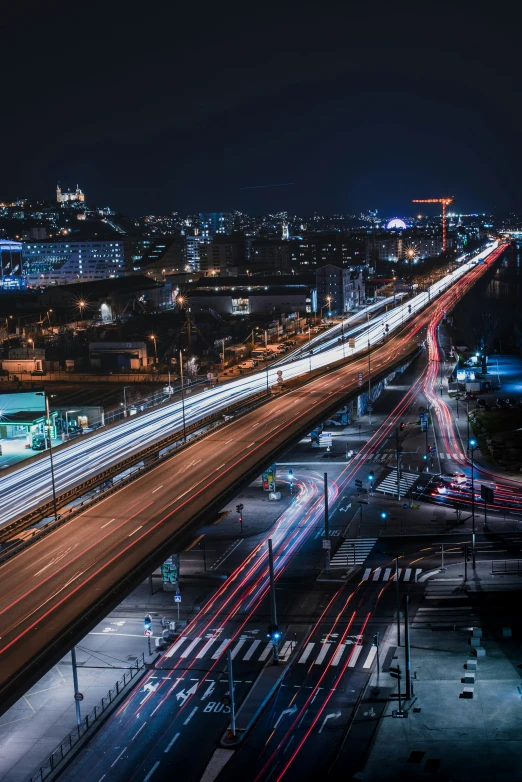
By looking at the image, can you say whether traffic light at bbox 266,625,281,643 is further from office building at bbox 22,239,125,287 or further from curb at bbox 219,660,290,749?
office building at bbox 22,239,125,287

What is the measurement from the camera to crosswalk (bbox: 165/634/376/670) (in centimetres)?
1819

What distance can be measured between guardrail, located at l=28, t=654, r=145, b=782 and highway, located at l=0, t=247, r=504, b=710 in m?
2.46

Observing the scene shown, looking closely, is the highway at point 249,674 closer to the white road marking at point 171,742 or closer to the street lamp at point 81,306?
the white road marking at point 171,742

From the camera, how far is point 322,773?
46.8ft

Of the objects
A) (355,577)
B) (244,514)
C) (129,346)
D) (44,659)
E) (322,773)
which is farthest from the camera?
(129,346)

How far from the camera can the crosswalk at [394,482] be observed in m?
30.4

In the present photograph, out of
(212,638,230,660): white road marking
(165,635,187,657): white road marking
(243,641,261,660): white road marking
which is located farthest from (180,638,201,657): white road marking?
(243,641,261,660): white road marking

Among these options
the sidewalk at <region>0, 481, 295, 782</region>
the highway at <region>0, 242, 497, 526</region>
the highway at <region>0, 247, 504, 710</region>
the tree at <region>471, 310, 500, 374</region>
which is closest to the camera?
the highway at <region>0, 247, 504, 710</region>

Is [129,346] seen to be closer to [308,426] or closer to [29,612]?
[308,426]

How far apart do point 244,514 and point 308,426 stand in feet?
13.5

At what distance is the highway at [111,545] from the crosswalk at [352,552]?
130 inches

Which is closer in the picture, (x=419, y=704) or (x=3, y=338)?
(x=419, y=704)

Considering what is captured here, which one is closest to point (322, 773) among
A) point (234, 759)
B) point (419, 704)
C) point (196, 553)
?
point (234, 759)

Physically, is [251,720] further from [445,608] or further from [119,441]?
[119,441]
